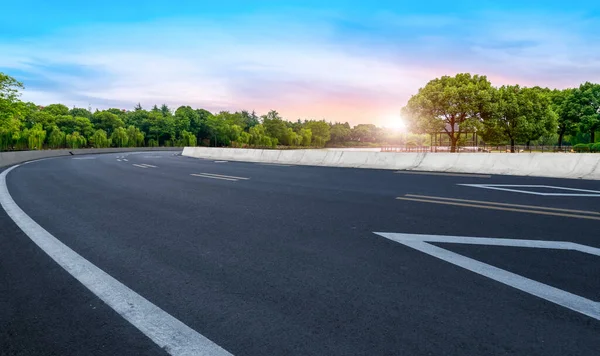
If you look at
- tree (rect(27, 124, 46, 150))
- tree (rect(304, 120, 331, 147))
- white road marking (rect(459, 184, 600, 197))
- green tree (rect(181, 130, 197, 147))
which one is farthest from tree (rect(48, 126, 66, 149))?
tree (rect(304, 120, 331, 147))

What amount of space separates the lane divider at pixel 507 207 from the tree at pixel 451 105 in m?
48.7

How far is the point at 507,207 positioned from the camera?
23.1 feet

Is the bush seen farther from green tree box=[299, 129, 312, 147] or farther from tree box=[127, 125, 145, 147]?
green tree box=[299, 129, 312, 147]

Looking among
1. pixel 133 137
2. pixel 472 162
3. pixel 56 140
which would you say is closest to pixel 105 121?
pixel 133 137

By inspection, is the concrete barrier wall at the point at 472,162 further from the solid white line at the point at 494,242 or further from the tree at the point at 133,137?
the tree at the point at 133,137

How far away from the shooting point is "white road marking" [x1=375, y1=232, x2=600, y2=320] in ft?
9.77

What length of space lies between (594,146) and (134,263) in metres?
56.6

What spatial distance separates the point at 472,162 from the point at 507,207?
894 centimetres

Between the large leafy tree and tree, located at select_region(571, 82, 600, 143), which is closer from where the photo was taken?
the large leafy tree

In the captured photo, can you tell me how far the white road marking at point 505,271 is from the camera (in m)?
2.98

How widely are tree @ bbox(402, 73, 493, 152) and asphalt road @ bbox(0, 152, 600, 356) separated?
49537 mm

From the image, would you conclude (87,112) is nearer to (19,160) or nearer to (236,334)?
(19,160)

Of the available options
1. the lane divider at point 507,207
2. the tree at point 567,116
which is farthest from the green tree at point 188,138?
the lane divider at point 507,207

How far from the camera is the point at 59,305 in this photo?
3045 millimetres
